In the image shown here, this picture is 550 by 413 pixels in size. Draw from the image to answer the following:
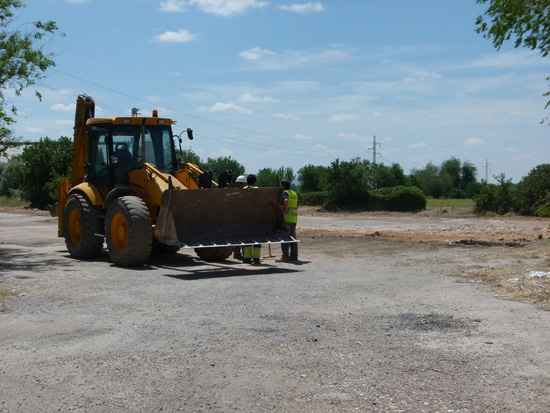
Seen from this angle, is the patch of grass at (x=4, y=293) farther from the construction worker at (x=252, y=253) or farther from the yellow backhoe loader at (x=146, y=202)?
the construction worker at (x=252, y=253)

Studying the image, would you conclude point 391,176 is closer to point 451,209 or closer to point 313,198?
point 313,198

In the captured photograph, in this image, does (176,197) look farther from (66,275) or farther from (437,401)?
(437,401)

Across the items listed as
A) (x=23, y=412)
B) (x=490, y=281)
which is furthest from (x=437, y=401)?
(x=490, y=281)

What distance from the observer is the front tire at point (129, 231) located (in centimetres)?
1206

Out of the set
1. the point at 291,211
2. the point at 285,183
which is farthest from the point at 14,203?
the point at 291,211

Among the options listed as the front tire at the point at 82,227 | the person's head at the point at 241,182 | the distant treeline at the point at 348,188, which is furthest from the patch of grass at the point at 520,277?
the distant treeline at the point at 348,188

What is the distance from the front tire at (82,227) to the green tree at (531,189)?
27449 mm

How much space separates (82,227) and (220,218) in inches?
133

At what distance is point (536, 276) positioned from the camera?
10688mm

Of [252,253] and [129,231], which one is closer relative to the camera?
[129,231]

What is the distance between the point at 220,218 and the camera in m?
12.8

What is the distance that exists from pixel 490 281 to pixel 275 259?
5.29 metres

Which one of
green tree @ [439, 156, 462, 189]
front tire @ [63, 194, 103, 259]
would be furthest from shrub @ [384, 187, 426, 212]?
green tree @ [439, 156, 462, 189]

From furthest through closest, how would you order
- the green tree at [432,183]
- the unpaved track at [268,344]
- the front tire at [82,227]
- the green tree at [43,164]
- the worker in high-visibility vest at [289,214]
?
the green tree at [432,183] → the green tree at [43,164] → the front tire at [82,227] → the worker in high-visibility vest at [289,214] → the unpaved track at [268,344]
